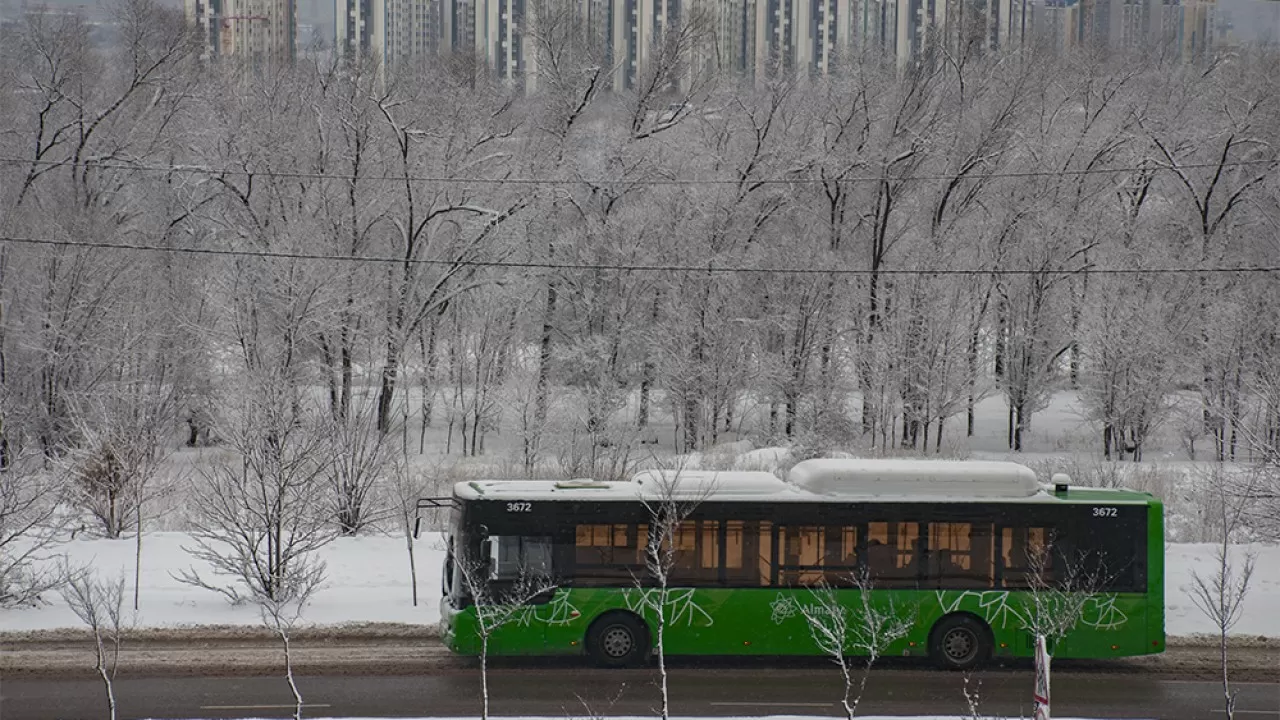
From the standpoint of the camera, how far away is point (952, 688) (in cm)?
1647

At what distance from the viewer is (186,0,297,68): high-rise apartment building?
10125 cm

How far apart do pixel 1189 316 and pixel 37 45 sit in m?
41.1

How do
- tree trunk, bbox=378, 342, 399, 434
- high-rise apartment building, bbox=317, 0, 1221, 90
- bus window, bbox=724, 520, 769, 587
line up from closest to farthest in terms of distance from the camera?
1. bus window, bbox=724, 520, 769, 587
2. tree trunk, bbox=378, 342, 399, 434
3. high-rise apartment building, bbox=317, 0, 1221, 90

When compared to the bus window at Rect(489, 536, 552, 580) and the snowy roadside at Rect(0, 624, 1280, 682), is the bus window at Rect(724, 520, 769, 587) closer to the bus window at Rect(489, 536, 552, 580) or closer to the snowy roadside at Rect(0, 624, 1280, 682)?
the snowy roadside at Rect(0, 624, 1280, 682)

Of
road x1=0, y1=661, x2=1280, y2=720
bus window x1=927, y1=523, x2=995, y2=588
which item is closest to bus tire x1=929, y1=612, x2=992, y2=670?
road x1=0, y1=661, x2=1280, y2=720

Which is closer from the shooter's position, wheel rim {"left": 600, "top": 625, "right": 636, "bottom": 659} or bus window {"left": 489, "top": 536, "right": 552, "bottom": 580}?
bus window {"left": 489, "top": 536, "right": 552, "bottom": 580}

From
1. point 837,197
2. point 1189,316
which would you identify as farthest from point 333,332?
point 1189,316

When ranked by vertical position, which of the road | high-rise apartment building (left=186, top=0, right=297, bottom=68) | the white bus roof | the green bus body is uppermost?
high-rise apartment building (left=186, top=0, right=297, bottom=68)

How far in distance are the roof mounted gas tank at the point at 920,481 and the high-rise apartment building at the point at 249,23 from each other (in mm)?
86154

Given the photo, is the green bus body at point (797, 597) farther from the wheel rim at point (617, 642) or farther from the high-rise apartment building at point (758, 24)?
the high-rise apartment building at point (758, 24)

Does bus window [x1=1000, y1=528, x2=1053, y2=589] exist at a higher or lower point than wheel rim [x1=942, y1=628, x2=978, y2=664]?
higher

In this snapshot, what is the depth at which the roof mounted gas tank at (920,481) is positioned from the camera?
17.2m

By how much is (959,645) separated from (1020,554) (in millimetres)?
1398

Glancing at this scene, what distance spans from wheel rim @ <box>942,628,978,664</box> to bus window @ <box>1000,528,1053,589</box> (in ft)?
2.67
